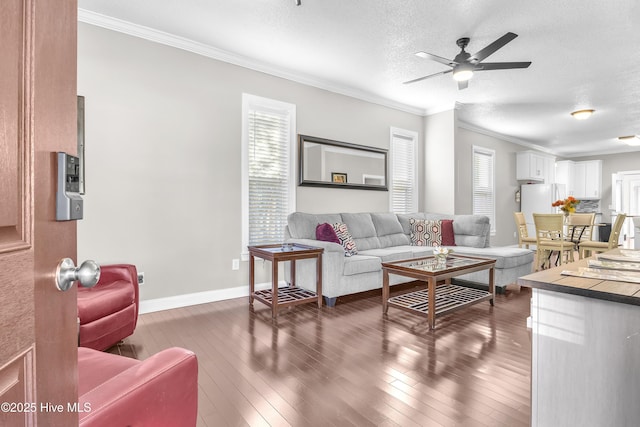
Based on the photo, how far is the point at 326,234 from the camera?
3916 millimetres

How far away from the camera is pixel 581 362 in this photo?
1227mm

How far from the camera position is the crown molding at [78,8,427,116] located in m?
3.10

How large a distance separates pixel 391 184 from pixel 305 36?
292 centimetres

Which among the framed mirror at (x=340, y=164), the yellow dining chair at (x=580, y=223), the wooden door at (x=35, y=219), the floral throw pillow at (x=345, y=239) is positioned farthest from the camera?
the yellow dining chair at (x=580, y=223)

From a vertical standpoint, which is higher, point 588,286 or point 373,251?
point 588,286

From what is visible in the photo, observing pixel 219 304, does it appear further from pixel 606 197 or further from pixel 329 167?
pixel 606 197

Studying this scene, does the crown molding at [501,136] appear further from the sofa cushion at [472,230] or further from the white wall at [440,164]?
the sofa cushion at [472,230]

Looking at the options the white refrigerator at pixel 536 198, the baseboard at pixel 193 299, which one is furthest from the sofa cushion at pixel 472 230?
the white refrigerator at pixel 536 198

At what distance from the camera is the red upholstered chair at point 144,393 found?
0.86 meters

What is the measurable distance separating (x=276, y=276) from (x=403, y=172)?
3527 millimetres

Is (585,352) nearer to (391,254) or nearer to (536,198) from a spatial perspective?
(391,254)

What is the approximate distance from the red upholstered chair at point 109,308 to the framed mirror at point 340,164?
2.49 metres

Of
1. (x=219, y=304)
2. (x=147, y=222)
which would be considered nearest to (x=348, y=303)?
(x=219, y=304)

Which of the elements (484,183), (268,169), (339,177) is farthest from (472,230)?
(268,169)
